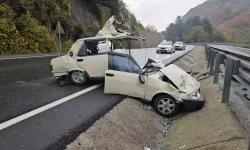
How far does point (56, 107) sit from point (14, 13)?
1613cm

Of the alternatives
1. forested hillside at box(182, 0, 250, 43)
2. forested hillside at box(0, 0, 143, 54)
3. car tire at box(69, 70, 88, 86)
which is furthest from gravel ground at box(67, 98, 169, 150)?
forested hillside at box(182, 0, 250, 43)

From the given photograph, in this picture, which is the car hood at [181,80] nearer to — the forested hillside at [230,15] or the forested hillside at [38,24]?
the forested hillside at [38,24]

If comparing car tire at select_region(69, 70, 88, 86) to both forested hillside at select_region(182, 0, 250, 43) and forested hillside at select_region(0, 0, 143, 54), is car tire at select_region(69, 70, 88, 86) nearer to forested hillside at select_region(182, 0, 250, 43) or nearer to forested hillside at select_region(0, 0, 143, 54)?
forested hillside at select_region(0, 0, 143, 54)

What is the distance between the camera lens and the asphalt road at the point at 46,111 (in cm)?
380

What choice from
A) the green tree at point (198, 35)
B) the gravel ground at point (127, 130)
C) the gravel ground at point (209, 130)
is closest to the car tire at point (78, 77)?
the gravel ground at point (127, 130)

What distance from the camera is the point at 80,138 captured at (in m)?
3.88

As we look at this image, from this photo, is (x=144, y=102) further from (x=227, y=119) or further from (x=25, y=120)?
(x=25, y=120)

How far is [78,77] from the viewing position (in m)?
7.78

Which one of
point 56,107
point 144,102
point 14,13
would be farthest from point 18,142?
point 14,13

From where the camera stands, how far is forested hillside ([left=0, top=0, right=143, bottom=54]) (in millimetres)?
17234

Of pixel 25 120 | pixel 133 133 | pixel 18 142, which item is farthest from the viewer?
pixel 133 133

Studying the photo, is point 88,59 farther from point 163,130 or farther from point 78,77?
point 163,130

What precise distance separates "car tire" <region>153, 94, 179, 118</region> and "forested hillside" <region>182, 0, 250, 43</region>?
76973 mm

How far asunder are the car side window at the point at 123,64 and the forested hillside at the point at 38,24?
1291cm
